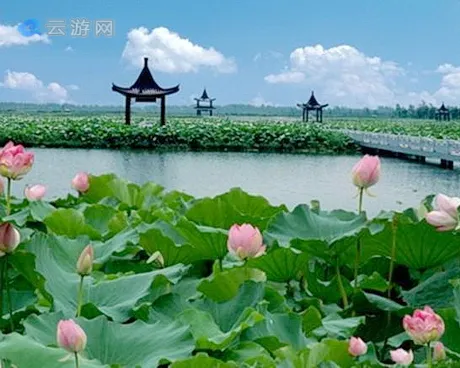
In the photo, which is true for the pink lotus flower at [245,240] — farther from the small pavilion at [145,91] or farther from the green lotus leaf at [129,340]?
the small pavilion at [145,91]

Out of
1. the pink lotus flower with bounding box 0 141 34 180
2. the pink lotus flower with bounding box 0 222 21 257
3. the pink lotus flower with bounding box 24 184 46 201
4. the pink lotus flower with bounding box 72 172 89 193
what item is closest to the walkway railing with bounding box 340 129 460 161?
the pink lotus flower with bounding box 72 172 89 193

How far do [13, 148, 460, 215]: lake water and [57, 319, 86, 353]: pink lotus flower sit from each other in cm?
428

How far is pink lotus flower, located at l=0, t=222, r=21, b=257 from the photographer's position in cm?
71

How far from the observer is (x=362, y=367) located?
23.1 inches

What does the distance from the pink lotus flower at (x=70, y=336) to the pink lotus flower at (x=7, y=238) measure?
0.23 m

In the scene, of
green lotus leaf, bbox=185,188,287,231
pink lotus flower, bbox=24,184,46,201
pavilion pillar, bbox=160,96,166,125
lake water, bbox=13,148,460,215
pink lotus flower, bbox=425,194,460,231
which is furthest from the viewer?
pavilion pillar, bbox=160,96,166,125

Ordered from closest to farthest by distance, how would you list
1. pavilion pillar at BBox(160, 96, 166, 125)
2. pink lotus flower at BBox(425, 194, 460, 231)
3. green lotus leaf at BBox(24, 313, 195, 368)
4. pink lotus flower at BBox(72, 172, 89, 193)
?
green lotus leaf at BBox(24, 313, 195, 368) < pink lotus flower at BBox(425, 194, 460, 231) < pink lotus flower at BBox(72, 172, 89, 193) < pavilion pillar at BBox(160, 96, 166, 125)

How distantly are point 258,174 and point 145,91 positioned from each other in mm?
8460

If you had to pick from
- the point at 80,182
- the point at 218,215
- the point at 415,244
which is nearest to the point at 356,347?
the point at 415,244

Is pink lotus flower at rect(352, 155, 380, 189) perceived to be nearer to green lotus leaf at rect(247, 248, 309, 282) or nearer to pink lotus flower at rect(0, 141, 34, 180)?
green lotus leaf at rect(247, 248, 309, 282)

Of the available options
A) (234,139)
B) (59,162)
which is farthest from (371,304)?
(234,139)

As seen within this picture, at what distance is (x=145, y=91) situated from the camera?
1622 centimetres

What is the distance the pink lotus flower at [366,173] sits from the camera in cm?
85

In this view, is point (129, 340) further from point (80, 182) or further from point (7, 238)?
point (80, 182)
